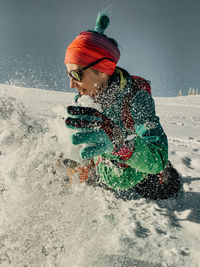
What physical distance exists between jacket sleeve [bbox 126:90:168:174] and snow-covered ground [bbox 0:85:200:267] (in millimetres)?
455

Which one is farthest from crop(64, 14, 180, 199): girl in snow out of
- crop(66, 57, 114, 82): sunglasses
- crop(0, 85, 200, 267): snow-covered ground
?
crop(0, 85, 200, 267): snow-covered ground

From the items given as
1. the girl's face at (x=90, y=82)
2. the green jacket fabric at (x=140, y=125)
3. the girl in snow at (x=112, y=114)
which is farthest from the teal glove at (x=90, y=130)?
the girl's face at (x=90, y=82)

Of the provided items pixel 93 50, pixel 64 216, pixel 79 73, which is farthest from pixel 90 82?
pixel 64 216

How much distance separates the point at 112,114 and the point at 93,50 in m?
0.48

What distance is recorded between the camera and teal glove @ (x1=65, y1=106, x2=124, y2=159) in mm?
1053

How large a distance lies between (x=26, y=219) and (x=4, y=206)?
1.00ft

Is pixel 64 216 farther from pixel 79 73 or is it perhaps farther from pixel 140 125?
pixel 79 73

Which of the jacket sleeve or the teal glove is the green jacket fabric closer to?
the jacket sleeve

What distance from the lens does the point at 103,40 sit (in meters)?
1.49

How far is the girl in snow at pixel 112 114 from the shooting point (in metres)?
1.08

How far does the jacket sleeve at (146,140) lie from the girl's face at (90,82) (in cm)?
29

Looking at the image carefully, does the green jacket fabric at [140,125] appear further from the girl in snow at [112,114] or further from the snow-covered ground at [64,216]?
the snow-covered ground at [64,216]

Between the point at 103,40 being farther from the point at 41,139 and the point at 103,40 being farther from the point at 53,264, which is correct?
the point at 53,264

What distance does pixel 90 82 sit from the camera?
1.45 meters
